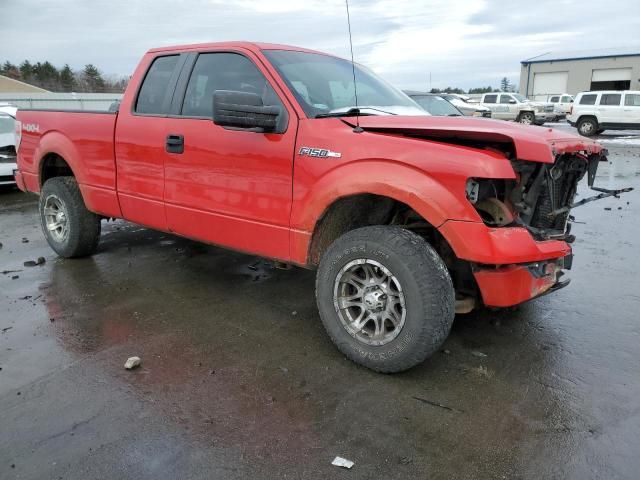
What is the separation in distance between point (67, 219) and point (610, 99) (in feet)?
80.9

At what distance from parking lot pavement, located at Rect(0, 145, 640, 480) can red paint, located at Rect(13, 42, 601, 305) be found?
60 cm

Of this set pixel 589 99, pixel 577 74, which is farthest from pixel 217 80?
pixel 577 74

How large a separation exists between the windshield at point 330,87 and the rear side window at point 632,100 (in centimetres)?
2303

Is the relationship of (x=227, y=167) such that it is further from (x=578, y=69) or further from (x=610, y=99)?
(x=578, y=69)

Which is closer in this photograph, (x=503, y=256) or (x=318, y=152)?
(x=503, y=256)

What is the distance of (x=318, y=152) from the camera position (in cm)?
331

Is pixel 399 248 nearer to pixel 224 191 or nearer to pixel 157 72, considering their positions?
pixel 224 191

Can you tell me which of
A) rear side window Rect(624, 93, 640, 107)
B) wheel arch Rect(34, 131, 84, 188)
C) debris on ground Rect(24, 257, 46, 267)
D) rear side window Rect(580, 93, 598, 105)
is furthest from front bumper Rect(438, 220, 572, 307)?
rear side window Rect(580, 93, 598, 105)

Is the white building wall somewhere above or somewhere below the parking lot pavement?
→ above

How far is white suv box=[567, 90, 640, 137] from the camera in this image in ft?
75.2

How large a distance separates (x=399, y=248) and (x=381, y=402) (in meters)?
0.87

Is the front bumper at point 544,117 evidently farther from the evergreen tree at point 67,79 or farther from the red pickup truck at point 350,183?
the evergreen tree at point 67,79

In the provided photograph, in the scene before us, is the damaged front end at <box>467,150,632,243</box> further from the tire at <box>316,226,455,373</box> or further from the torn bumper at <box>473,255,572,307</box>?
the tire at <box>316,226,455,373</box>

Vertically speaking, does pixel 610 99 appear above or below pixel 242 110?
above
